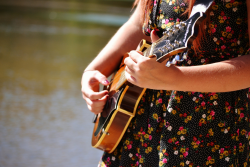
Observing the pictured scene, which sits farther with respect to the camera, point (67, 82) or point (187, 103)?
point (67, 82)

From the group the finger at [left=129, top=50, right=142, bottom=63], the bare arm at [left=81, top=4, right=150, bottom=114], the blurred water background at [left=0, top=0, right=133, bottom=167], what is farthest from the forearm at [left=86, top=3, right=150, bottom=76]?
the blurred water background at [left=0, top=0, right=133, bottom=167]

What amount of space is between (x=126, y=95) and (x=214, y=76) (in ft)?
1.02

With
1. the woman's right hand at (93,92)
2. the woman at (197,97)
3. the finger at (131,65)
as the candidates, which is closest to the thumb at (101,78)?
the woman's right hand at (93,92)

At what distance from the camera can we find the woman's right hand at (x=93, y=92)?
1116mm

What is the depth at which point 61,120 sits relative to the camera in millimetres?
3125

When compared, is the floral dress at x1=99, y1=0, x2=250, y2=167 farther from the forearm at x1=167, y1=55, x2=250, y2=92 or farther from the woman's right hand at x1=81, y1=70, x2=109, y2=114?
the woman's right hand at x1=81, y1=70, x2=109, y2=114

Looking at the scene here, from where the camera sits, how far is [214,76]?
815 millimetres

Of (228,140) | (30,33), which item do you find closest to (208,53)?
(228,140)

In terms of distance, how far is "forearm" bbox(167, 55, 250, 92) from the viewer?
814 mm

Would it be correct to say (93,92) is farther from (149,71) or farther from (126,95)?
(149,71)

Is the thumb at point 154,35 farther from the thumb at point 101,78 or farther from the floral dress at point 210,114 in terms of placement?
the thumb at point 101,78

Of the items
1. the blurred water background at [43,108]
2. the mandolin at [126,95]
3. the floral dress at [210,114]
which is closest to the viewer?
the mandolin at [126,95]

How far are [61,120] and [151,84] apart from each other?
2.41 m

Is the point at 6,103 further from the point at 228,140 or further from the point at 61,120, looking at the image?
the point at 228,140
